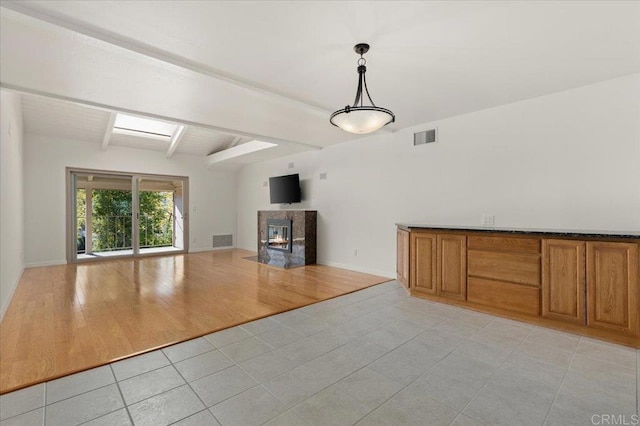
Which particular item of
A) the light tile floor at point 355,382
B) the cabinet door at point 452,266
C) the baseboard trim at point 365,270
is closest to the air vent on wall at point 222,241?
the baseboard trim at point 365,270

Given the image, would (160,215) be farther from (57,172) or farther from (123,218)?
(57,172)

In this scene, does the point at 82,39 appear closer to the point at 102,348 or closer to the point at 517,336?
the point at 102,348

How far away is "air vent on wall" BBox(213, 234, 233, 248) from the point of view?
8.69 m

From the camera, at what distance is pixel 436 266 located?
3721 millimetres

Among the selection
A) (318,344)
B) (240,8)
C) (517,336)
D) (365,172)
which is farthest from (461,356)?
(365,172)

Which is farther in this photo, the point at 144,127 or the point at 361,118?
the point at 144,127

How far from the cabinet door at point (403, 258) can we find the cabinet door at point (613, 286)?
6.16 ft

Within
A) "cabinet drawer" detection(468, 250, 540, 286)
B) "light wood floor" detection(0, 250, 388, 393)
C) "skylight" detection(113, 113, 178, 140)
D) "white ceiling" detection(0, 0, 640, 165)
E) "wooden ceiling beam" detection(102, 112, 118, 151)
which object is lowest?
"light wood floor" detection(0, 250, 388, 393)

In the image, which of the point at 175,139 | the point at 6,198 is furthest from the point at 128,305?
the point at 175,139

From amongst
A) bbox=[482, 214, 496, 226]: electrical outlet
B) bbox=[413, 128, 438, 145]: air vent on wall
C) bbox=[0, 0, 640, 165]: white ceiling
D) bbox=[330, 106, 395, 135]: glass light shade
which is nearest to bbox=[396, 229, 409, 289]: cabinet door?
bbox=[482, 214, 496, 226]: electrical outlet

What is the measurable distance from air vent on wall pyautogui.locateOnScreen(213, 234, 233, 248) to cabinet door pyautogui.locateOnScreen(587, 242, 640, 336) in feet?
27.0

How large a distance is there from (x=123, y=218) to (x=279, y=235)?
4071 mm

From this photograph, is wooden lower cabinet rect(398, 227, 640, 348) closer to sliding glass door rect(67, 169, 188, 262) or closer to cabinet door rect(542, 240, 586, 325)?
cabinet door rect(542, 240, 586, 325)

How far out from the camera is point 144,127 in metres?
6.49
